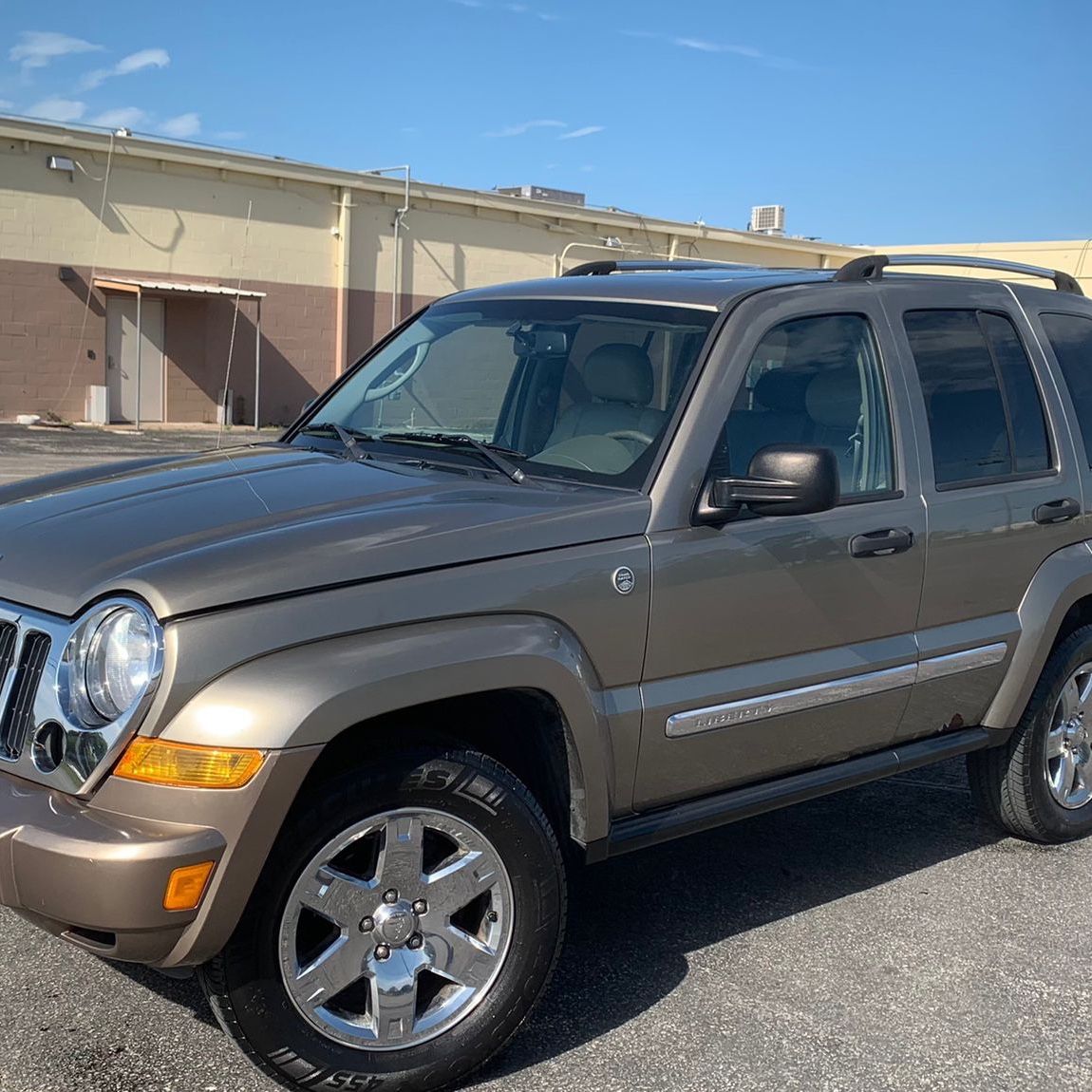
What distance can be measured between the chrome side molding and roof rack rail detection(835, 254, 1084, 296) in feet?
4.17

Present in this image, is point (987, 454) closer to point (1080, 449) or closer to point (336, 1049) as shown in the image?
point (1080, 449)

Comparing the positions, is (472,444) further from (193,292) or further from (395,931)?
(193,292)

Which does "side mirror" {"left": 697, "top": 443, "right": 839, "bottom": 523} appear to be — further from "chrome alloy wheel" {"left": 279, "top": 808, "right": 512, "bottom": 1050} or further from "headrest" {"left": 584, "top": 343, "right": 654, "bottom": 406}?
"chrome alloy wheel" {"left": 279, "top": 808, "right": 512, "bottom": 1050}

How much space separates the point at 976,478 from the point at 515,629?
6.76 feet

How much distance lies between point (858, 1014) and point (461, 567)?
170 centimetres

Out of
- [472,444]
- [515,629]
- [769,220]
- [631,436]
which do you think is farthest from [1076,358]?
[769,220]

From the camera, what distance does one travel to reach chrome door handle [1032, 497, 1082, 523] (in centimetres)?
469

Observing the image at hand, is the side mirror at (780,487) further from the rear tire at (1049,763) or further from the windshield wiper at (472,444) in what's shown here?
the rear tire at (1049,763)

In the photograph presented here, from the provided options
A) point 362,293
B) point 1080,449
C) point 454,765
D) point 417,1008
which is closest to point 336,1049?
point 417,1008

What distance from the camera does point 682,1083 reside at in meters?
3.28

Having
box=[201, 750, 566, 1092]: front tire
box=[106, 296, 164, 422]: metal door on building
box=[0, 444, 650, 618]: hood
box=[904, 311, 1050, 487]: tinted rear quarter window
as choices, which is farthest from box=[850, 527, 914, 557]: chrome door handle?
box=[106, 296, 164, 422]: metal door on building

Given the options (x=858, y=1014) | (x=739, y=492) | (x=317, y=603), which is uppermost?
(x=739, y=492)

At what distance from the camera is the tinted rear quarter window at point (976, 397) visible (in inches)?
175

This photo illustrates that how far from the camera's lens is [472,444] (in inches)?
157
